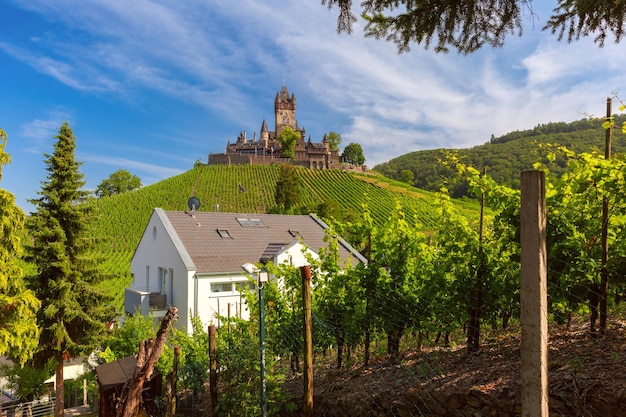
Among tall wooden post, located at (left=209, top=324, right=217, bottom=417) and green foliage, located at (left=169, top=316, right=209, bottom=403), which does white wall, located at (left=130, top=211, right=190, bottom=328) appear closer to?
green foliage, located at (left=169, top=316, right=209, bottom=403)

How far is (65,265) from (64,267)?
Result: 0.24 feet

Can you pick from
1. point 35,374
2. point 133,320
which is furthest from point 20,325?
point 35,374

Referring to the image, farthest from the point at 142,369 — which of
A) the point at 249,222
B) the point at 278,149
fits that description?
the point at 278,149

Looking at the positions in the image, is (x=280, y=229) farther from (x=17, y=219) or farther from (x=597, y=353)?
(x=597, y=353)

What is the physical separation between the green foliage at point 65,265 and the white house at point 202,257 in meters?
2.18

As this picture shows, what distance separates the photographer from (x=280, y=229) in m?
24.0

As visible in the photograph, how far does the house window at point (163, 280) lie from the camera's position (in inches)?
776

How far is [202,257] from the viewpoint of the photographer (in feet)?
61.9

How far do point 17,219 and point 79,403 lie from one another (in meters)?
12.1

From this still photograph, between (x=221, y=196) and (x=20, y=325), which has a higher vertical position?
(x=221, y=196)

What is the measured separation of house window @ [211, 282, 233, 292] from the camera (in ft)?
60.3

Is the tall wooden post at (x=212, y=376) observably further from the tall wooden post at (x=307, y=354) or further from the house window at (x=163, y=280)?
the house window at (x=163, y=280)

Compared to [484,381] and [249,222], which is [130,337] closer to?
[249,222]

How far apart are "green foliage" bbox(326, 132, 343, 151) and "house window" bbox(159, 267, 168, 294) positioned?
105270 millimetres
